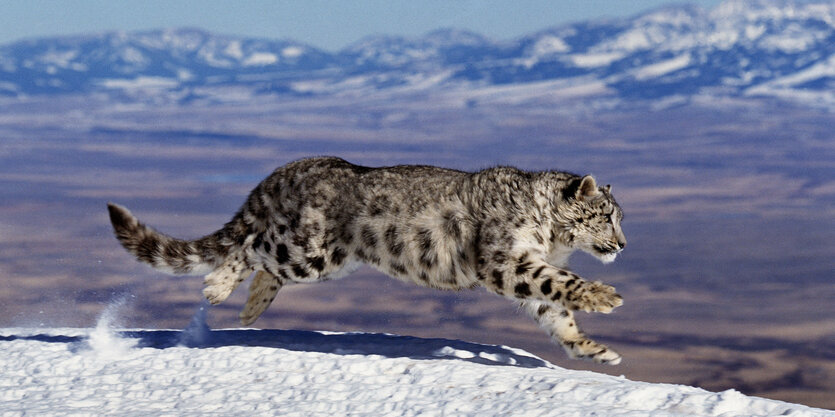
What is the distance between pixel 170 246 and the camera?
9.13m

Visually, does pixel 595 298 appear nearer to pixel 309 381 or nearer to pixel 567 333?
pixel 567 333

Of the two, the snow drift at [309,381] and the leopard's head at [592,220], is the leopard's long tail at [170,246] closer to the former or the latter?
the snow drift at [309,381]

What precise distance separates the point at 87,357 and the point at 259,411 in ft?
8.00

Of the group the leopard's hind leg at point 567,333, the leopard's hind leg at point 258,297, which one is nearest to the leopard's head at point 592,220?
the leopard's hind leg at point 567,333

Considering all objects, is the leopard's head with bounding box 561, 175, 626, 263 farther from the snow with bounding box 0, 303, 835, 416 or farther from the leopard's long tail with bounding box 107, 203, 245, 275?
the leopard's long tail with bounding box 107, 203, 245, 275

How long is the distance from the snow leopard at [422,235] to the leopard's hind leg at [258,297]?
88 mm

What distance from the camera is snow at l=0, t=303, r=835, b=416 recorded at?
706 centimetres

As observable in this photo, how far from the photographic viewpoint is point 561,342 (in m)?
8.60

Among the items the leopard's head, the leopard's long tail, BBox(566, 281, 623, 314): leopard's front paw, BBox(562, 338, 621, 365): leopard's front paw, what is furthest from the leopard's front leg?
the leopard's long tail

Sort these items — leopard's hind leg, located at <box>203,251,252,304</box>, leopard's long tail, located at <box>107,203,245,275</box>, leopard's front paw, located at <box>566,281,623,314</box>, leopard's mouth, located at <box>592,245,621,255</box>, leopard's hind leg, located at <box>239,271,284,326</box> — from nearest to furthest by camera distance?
leopard's front paw, located at <box>566,281,623,314</box>
leopard's mouth, located at <box>592,245,621,255</box>
leopard's hind leg, located at <box>203,251,252,304</box>
leopard's long tail, located at <box>107,203,245,275</box>
leopard's hind leg, located at <box>239,271,284,326</box>

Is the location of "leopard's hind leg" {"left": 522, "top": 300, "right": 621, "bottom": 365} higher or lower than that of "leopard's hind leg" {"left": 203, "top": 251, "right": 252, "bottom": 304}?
lower

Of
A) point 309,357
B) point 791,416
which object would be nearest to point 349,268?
point 309,357

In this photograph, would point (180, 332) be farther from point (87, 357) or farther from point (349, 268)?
point (349, 268)

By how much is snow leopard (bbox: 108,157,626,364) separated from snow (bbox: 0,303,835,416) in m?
0.61
